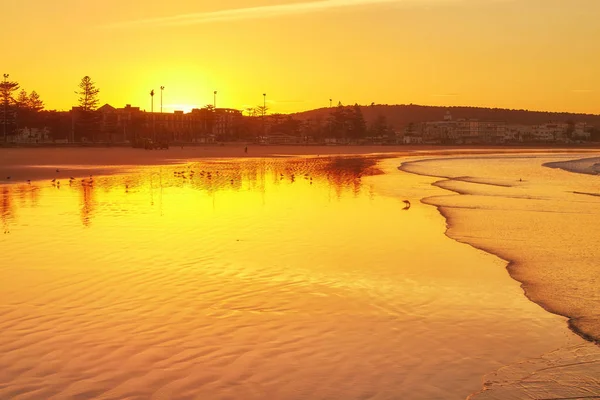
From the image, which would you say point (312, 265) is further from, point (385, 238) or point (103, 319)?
point (103, 319)

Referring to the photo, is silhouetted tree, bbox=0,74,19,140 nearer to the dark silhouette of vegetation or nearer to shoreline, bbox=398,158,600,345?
the dark silhouette of vegetation

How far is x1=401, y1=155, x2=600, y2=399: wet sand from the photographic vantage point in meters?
5.80

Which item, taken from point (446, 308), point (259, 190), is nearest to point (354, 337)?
point (446, 308)

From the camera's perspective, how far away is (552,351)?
662 centimetres

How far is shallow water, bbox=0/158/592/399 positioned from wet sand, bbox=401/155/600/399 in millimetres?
287

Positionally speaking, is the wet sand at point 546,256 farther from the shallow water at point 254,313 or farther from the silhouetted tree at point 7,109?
the silhouetted tree at point 7,109

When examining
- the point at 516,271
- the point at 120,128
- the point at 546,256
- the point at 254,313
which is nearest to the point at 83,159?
the point at 546,256

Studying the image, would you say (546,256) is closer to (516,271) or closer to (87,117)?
(516,271)

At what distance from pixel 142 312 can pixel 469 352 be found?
4.22 m

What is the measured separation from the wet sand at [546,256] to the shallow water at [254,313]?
0.29 metres

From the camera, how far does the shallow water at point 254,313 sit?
573 centimetres

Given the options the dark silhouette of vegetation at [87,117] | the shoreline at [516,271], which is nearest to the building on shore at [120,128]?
the dark silhouette of vegetation at [87,117]

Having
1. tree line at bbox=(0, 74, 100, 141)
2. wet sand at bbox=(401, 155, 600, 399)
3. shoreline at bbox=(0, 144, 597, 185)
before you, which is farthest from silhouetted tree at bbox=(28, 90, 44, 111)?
wet sand at bbox=(401, 155, 600, 399)

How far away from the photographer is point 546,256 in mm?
11977
